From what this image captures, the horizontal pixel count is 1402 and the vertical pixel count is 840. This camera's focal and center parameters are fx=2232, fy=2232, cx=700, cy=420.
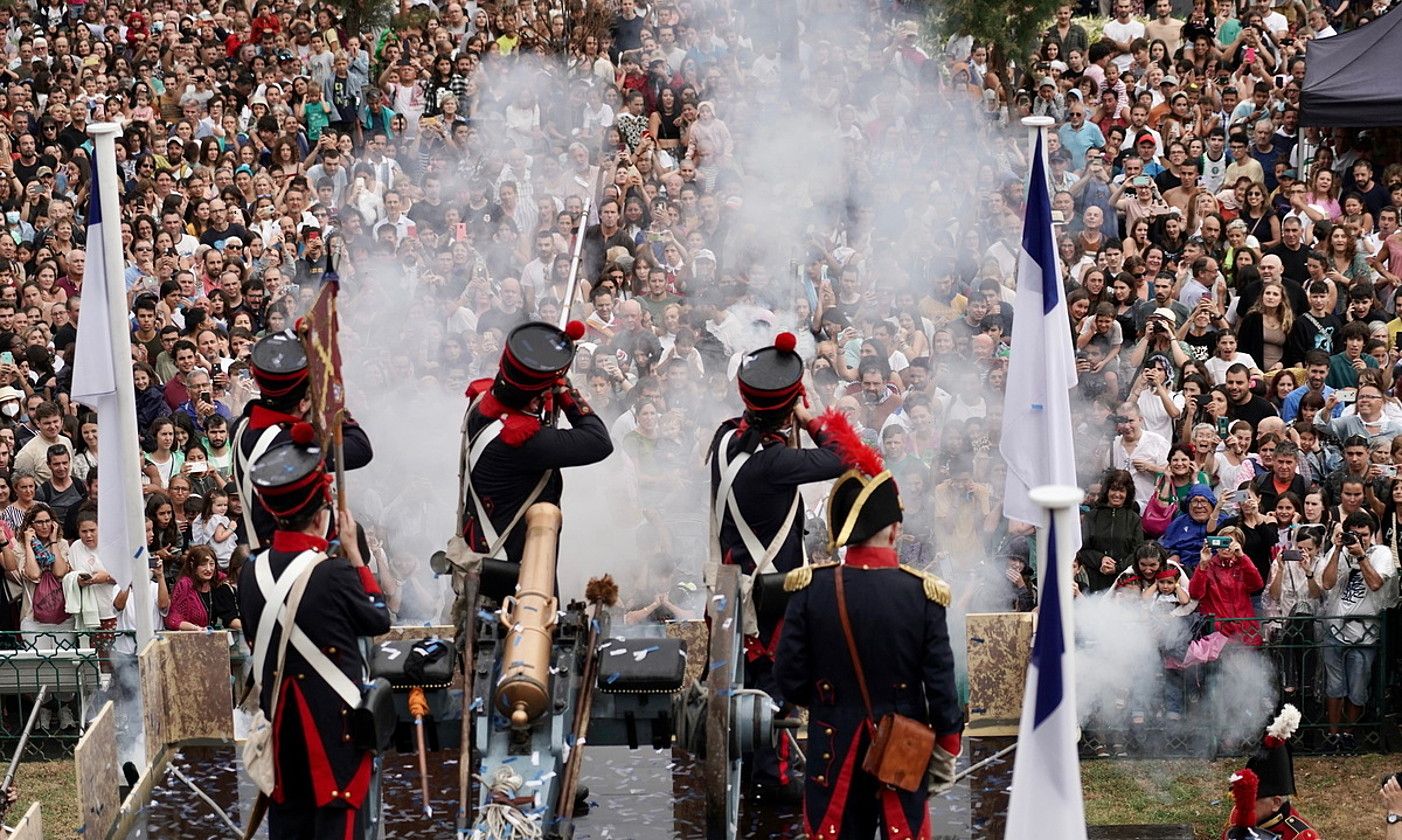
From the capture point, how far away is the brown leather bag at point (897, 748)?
21.1ft

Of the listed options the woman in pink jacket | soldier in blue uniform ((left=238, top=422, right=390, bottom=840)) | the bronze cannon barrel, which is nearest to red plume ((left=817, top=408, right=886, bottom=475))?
the bronze cannon barrel

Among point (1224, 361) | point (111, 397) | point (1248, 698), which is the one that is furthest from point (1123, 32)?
point (111, 397)

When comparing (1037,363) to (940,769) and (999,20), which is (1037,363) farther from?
(999,20)

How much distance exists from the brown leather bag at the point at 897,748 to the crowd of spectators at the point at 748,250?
8.03 ft

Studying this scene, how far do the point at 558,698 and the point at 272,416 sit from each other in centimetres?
167

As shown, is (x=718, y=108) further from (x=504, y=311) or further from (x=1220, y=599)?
(x=1220, y=599)

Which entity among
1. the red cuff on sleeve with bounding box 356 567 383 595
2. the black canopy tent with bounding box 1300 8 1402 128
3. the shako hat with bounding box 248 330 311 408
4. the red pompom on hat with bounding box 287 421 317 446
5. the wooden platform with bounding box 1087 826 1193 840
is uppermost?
the black canopy tent with bounding box 1300 8 1402 128

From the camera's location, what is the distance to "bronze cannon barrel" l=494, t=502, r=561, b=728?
22.5 feet

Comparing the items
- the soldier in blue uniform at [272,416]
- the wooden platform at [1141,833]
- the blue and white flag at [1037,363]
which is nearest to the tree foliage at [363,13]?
the soldier in blue uniform at [272,416]

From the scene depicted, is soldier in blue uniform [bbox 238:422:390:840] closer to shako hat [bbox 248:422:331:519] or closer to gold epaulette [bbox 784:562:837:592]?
shako hat [bbox 248:422:331:519]

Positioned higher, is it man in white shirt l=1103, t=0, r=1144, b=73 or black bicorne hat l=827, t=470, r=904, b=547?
man in white shirt l=1103, t=0, r=1144, b=73

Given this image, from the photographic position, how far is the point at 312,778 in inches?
262

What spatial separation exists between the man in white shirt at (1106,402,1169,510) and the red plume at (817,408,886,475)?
128 inches

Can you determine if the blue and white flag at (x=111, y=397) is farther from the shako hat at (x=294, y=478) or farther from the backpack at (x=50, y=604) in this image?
the shako hat at (x=294, y=478)
